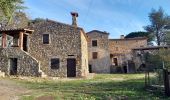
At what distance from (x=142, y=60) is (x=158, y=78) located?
122ft

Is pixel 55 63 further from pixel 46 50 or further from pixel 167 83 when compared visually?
pixel 167 83

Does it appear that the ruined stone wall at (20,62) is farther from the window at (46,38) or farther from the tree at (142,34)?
the tree at (142,34)

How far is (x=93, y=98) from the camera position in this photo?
48.5 ft

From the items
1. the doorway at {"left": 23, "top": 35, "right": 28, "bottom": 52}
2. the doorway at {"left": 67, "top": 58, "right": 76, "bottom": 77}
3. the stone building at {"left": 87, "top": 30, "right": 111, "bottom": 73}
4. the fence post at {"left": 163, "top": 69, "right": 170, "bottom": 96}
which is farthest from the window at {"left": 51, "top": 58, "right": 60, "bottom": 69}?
the fence post at {"left": 163, "top": 69, "right": 170, "bottom": 96}

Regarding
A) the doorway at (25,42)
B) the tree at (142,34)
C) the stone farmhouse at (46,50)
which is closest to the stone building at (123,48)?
the tree at (142,34)

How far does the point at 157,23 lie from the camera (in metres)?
76.3

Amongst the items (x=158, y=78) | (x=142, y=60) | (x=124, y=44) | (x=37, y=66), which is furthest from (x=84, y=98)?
(x=124, y=44)

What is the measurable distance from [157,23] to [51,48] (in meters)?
47.4

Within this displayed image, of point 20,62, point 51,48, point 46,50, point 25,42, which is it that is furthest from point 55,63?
point 25,42

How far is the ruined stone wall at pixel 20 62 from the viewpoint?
103ft

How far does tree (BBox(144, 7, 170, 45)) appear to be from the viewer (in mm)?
75562

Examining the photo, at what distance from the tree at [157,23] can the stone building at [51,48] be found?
44.2m

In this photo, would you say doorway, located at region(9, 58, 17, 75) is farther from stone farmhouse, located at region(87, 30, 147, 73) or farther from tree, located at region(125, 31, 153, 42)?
tree, located at region(125, 31, 153, 42)

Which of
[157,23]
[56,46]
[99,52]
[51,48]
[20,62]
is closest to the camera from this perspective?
[20,62]
